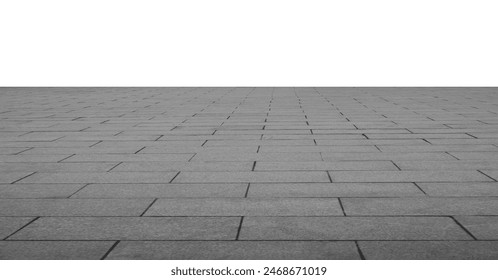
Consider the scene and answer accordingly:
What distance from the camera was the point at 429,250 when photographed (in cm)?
317

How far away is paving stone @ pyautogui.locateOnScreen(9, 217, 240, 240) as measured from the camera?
3.46 m

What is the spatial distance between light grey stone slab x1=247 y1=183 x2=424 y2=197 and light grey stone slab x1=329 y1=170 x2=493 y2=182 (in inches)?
7.8

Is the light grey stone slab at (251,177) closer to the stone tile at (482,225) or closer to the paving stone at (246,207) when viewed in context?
the paving stone at (246,207)

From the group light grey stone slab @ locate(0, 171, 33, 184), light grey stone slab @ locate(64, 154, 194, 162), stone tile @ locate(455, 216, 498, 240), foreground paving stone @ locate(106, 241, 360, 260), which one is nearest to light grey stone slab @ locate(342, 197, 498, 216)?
stone tile @ locate(455, 216, 498, 240)

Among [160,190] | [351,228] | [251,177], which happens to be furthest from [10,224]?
[351,228]

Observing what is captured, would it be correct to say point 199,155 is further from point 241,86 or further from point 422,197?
point 241,86

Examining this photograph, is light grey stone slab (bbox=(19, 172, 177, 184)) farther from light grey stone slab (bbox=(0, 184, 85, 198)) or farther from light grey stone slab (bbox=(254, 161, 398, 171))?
light grey stone slab (bbox=(254, 161, 398, 171))

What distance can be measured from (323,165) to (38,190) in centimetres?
265

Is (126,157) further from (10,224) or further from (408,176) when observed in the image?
(408,176)

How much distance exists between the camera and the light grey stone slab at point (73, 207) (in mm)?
3994

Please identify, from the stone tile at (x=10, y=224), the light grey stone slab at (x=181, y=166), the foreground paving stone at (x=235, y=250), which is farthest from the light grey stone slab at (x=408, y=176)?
the stone tile at (x=10, y=224)

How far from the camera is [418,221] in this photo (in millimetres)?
3711
